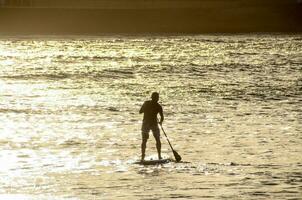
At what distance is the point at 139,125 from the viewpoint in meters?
40.9

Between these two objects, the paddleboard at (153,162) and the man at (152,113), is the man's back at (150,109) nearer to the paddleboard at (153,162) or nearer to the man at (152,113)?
the man at (152,113)

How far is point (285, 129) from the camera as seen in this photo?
39.0m

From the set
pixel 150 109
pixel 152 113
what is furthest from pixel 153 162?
pixel 150 109

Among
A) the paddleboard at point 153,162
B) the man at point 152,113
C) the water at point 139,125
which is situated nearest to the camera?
the water at point 139,125

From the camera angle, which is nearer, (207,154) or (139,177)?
(139,177)

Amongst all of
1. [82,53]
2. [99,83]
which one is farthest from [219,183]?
[82,53]

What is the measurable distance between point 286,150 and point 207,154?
2426 millimetres

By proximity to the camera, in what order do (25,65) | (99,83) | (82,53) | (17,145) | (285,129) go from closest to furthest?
1. (17,145)
2. (285,129)
3. (99,83)
4. (25,65)
5. (82,53)

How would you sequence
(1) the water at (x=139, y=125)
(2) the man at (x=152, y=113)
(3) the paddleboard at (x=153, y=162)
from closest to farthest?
(1) the water at (x=139, y=125), (2) the man at (x=152, y=113), (3) the paddleboard at (x=153, y=162)

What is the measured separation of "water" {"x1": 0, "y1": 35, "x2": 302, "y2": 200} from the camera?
85.8ft

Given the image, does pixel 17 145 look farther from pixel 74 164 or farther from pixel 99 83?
pixel 99 83

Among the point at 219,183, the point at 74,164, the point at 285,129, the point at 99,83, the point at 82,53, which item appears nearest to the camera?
the point at 219,183

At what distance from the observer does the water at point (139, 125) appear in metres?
26.2

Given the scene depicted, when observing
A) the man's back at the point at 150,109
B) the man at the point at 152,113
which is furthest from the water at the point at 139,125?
the man's back at the point at 150,109
